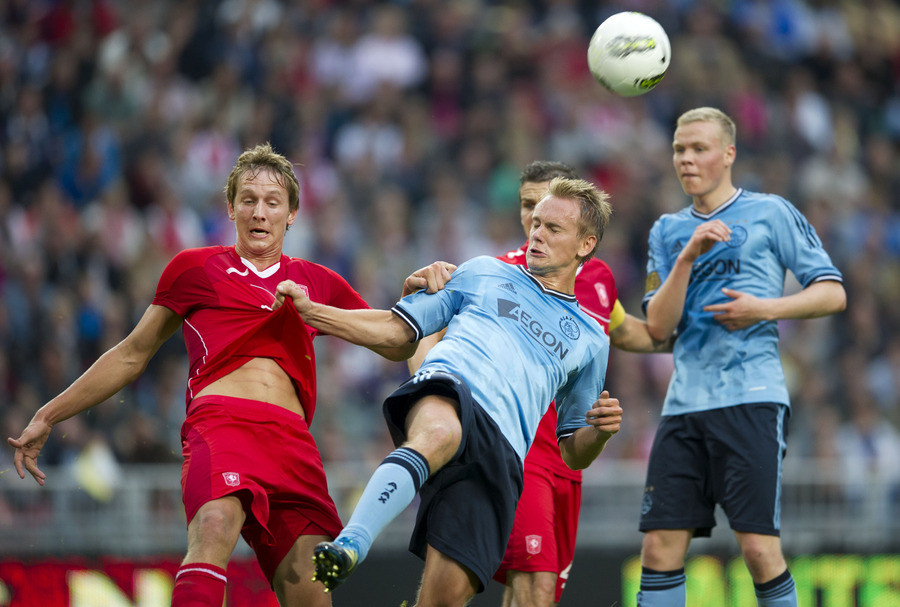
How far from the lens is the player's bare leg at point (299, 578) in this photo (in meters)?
4.93

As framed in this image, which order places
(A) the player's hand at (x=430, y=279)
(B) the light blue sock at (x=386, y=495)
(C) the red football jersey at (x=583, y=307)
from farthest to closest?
(C) the red football jersey at (x=583, y=307) → (A) the player's hand at (x=430, y=279) → (B) the light blue sock at (x=386, y=495)

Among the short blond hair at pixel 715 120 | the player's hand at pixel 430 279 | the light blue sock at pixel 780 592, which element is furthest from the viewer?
the short blond hair at pixel 715 120

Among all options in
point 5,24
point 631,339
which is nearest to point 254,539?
point 631,339

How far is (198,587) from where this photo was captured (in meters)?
4.42

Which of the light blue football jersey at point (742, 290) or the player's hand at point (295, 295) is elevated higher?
the light blue football jersey at point (742, 290)

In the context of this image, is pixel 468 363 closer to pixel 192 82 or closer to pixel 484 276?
pixel 484 276

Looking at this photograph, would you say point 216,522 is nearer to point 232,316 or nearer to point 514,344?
point 232,316

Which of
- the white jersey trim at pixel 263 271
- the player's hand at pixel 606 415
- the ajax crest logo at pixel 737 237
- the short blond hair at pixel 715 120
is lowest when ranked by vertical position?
the player's hand at pixel 606 415

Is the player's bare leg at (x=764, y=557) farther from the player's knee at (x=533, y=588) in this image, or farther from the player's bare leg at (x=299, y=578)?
the player's bare leg at (x=299, y=578)

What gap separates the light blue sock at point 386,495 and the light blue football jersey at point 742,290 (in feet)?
6.97

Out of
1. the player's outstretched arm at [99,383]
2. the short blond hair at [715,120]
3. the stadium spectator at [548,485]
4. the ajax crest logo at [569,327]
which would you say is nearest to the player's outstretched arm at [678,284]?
the stadium spectator at [548,485]

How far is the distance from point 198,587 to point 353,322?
49.5 inches

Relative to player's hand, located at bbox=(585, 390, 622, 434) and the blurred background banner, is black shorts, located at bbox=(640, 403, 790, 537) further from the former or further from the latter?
the blurred background banner

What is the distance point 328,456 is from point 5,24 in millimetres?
7262
